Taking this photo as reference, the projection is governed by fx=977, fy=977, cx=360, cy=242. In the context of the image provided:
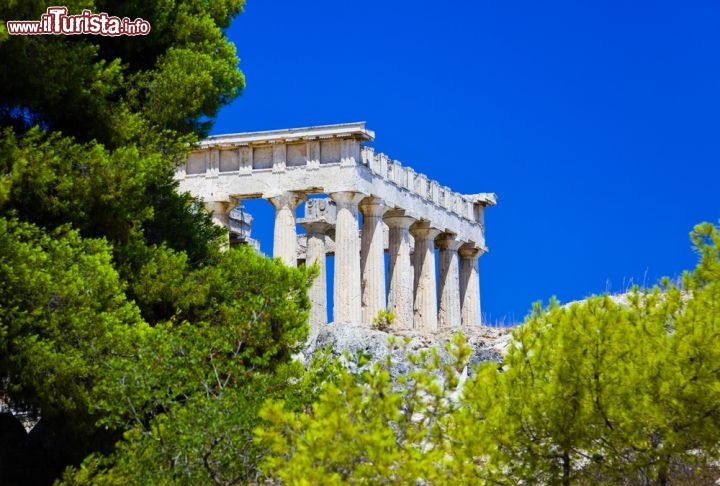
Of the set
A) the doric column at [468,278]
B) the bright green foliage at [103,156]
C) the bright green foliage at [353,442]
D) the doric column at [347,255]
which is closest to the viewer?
the bright green foliage at [353,442]

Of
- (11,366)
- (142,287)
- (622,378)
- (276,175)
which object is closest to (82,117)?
(142,287)

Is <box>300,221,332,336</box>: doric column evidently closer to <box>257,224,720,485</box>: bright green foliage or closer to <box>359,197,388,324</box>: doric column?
<box>359,197,388,324</box>: doric column

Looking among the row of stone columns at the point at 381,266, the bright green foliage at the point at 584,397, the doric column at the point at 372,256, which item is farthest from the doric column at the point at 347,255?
the bright green foliage at the point at 584,397

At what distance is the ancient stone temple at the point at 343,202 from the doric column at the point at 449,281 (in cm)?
16

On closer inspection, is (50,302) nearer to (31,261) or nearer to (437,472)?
(31,261)

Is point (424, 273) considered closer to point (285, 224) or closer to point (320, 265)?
point (320, 265)

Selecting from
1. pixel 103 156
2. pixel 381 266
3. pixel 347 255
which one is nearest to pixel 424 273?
pixel 381 266

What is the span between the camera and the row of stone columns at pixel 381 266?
29281mm

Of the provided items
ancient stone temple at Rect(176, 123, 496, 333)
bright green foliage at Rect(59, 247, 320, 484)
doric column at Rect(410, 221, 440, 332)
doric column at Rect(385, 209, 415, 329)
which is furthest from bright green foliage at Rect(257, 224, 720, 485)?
doric column at Rect(410, 221, 440, 332)

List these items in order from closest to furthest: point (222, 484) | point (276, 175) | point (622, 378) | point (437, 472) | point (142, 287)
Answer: point (437, 472), point (622, 378), point (222, 484), point (142, 287), point (276, 175)

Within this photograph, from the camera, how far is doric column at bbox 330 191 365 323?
95.4 ft

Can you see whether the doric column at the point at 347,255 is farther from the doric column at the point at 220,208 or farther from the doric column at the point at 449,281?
the doric column at the point at 449,281

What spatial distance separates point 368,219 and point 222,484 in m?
22.6

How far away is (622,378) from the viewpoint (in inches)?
281
